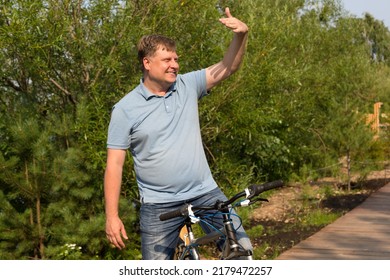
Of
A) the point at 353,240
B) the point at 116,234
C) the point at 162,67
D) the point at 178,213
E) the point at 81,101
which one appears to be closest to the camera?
the point at 178,213

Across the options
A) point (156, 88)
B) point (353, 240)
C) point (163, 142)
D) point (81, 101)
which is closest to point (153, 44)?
point (156, 88)

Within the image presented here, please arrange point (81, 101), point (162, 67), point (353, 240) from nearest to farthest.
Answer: point (162, 67) → point (81, 101) → point (353, 240)

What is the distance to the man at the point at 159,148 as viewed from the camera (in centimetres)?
448

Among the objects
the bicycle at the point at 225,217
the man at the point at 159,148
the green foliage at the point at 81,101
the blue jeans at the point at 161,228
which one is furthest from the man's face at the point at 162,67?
the green foliage at the point at 81,101

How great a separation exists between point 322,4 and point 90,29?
990cm

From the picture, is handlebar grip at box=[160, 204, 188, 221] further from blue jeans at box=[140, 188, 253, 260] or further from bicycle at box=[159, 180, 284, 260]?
blue jeans at box=[140, 188, 253, 260]

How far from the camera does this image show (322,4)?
17.8 metres

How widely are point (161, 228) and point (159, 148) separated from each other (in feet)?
1.51

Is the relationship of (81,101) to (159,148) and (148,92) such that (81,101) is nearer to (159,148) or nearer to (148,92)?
(148,92)

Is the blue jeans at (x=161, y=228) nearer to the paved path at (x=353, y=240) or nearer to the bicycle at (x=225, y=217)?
the bicycle at (x=225, y=217)

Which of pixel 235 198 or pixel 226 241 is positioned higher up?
pixel 235 198

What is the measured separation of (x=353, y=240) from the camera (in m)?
9.75

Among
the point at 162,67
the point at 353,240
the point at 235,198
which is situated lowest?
the point at 353,240
